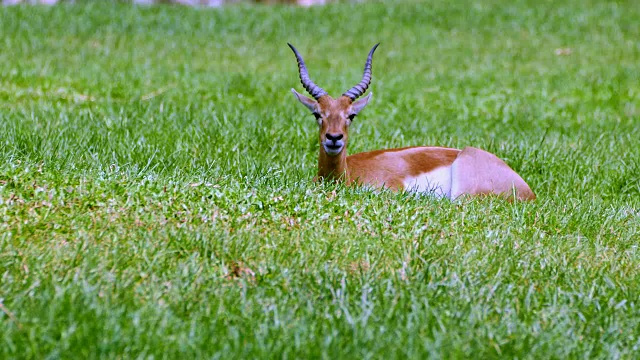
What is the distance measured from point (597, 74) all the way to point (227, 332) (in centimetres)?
1085

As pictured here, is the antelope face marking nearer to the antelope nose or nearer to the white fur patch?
the antelope nose

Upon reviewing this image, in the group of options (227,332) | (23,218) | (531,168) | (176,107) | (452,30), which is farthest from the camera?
(452,30)

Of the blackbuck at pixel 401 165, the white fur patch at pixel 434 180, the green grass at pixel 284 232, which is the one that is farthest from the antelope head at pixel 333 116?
the white fur patch at pixel 434 180

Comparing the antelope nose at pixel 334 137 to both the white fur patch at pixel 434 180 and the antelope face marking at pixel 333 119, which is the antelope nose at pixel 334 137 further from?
the white fur patch at pixel 434 180

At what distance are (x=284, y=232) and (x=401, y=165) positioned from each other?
2052 mm

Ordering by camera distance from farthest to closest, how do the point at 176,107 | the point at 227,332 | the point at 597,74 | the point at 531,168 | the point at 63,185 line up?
the point at 597,74 < the point at 176,107 < the point at 531,168 < the point at 63,185 < the point at 227,332

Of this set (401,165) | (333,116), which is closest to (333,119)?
(333,116)

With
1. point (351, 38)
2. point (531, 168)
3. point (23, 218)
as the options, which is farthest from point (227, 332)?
point (351, 38)

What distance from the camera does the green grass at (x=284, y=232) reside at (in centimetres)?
386

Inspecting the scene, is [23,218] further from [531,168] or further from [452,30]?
[452,30]

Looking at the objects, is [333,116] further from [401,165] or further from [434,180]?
[434,180]

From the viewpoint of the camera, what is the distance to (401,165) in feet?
22.8

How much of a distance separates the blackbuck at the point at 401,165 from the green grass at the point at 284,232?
0.31 m

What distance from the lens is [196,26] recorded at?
57.7 feet
